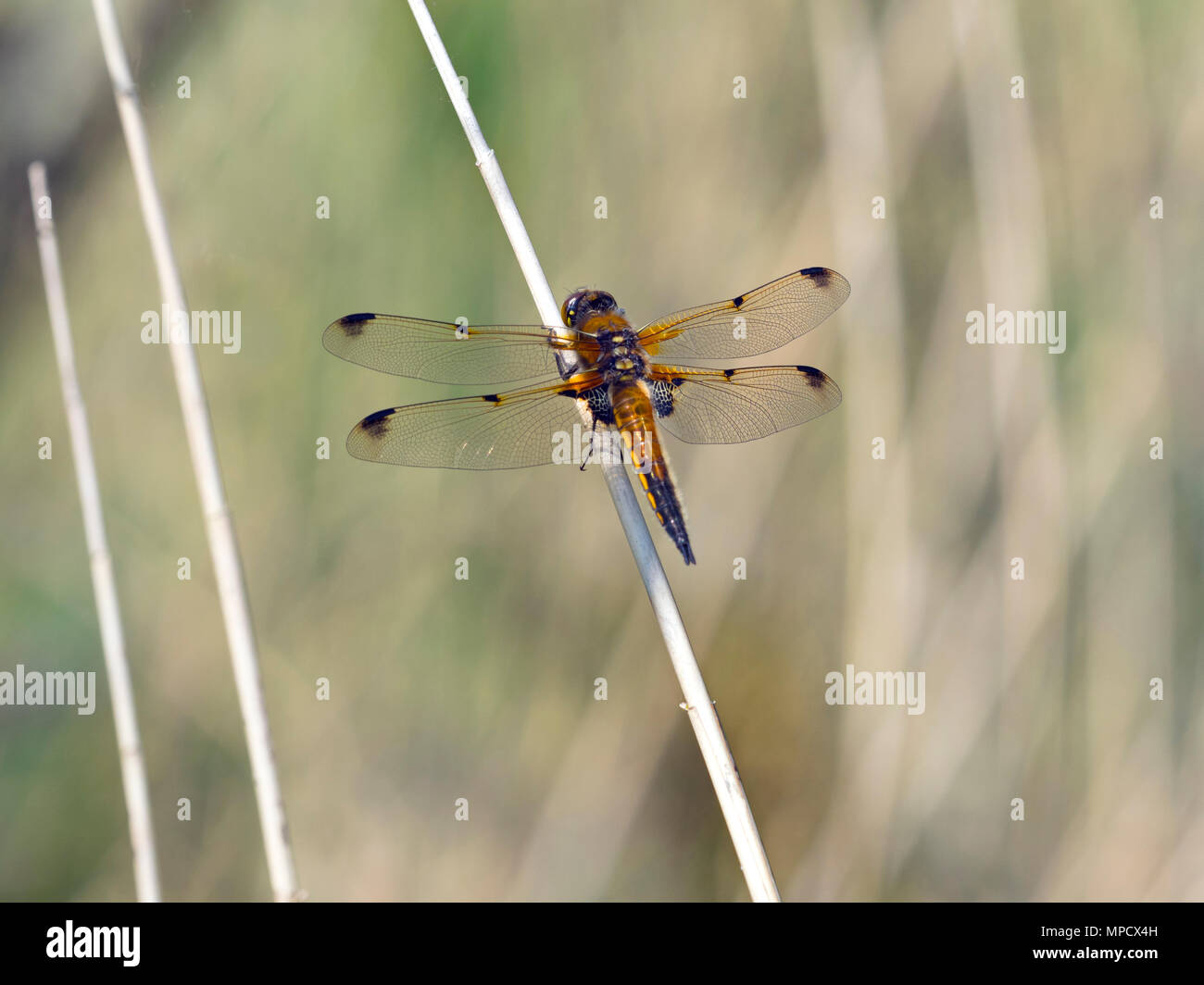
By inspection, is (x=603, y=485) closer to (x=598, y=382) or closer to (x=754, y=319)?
(x=598, y=382)

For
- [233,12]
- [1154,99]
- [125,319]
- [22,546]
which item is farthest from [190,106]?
[1154,99]

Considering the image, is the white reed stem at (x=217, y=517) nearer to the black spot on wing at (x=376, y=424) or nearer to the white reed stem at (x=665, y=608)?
the black spot on wing at (x=376, y=424)

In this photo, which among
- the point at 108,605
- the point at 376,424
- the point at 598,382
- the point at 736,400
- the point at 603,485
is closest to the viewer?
the point at 108,605

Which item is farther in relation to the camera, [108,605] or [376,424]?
[376,424]

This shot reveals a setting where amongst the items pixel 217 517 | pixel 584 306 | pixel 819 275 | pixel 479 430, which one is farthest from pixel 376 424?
pixel 819 275

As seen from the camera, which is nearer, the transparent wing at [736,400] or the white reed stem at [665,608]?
the white reed stem at [665,608]

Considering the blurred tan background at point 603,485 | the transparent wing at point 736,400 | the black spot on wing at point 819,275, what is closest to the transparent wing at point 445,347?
the transparent wing at point 736,400
